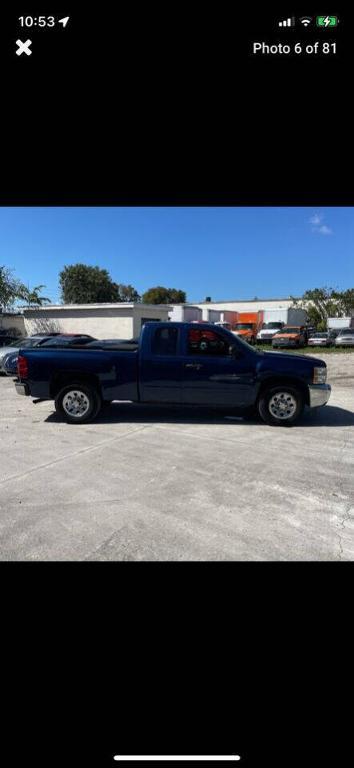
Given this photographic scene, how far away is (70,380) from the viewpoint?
705cm

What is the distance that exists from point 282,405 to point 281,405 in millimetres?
17

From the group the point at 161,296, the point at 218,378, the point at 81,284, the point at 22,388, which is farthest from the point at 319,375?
the point at 161,296

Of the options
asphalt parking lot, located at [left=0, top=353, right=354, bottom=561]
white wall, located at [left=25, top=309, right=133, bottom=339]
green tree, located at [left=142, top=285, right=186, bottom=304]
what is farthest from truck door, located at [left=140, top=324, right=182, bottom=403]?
green tree, located at [left=142, top=285, right=186, bottom=304]

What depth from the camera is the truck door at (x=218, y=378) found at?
6875mm

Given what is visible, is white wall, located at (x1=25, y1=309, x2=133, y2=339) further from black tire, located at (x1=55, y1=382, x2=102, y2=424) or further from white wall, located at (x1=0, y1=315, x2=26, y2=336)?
black tire, located at (x1=55, y1=382, x2=102, y2=424)

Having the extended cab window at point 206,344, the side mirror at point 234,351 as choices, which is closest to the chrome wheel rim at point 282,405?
the side mirror at point 234,351

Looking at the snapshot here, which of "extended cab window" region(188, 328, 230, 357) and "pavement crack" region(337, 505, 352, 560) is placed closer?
"pavement crack" region(337, 505, 352, 560)

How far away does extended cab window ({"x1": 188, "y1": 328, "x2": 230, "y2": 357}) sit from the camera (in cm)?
702
